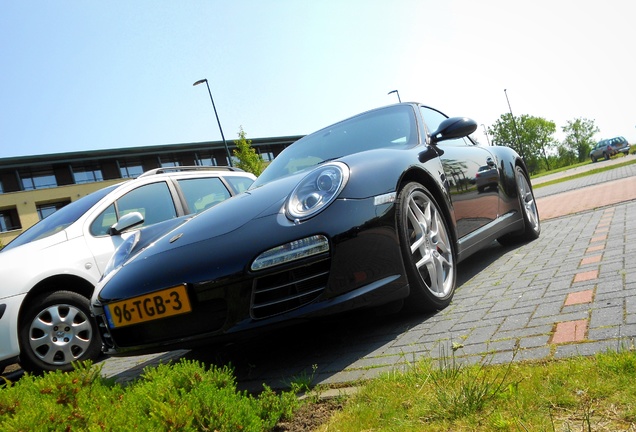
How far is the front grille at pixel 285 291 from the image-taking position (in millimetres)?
2570

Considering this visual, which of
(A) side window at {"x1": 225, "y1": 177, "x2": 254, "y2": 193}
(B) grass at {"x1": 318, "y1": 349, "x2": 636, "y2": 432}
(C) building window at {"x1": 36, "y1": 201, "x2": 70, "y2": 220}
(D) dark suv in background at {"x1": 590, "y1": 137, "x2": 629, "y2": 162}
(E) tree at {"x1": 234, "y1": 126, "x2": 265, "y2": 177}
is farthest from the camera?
(D) dark suv in background at {"x1": 590, "y1": 137, "x2": 629, "y2": 162}

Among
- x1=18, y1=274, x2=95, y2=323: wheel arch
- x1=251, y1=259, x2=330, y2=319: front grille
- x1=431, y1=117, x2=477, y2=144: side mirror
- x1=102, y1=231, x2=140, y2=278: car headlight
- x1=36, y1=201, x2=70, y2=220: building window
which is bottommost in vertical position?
x1=251, y1=259, x2=330, y2=319: front grille

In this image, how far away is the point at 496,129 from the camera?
303 ft

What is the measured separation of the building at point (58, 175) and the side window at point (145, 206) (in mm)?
30713

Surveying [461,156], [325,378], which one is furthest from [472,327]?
[461,156]

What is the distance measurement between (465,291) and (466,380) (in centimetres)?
188

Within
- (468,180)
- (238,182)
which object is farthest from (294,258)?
(238,182)

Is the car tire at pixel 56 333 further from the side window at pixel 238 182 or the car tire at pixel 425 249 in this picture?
the car tire at pixel 425 249

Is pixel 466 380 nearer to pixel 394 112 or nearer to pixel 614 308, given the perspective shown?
pixel 614 308

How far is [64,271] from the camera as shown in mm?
4555

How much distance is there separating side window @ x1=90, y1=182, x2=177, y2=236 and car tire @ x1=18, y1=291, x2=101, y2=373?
0.87 m

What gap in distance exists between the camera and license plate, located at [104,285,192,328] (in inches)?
104

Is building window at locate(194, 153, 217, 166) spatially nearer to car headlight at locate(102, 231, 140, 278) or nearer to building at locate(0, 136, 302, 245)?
building at locate(0, 136, 302, 245)

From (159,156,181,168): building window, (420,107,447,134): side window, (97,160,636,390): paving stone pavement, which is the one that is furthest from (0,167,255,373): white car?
(159,156,181,168): building window
